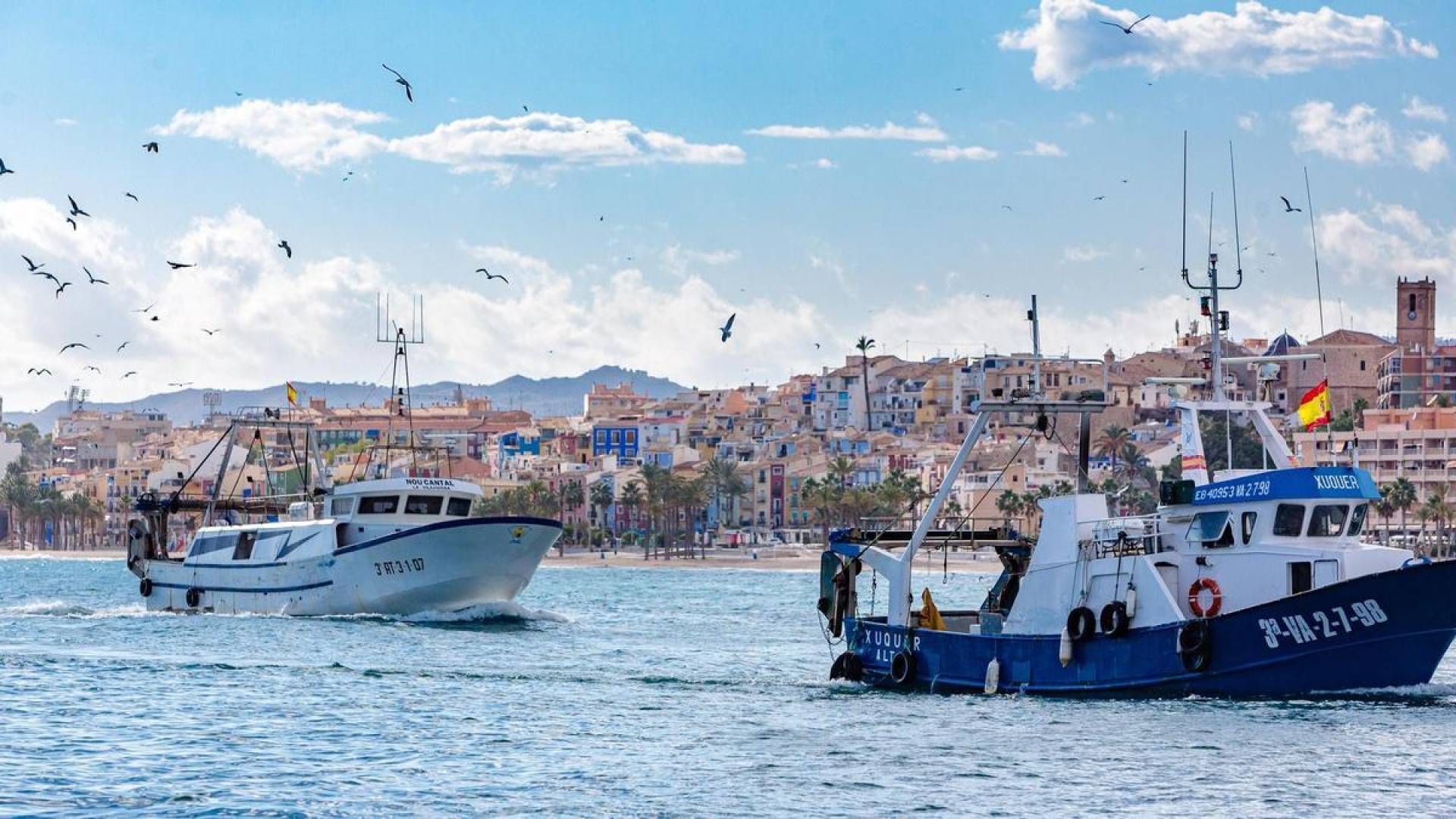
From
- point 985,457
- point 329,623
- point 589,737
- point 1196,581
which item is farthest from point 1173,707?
point 985,457

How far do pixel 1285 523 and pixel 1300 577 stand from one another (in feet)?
2.83

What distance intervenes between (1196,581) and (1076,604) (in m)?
2.05

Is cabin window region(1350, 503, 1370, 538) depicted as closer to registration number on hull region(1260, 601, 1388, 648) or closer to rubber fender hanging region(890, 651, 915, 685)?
registration number on hull region(1260, 601, 1388, 648)

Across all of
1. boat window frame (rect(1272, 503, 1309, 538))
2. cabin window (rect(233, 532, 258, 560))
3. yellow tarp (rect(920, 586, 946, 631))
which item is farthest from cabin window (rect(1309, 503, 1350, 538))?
cabin window (rect(233, 532, 258, 560))

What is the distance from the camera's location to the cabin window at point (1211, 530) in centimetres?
3641

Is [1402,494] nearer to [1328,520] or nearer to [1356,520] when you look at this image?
[1356,520]

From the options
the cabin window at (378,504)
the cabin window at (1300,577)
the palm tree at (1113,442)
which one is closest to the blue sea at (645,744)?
the cabin window at (1300,577)

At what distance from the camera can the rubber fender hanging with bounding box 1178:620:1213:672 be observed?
116ft

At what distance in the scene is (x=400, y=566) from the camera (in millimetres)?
63938

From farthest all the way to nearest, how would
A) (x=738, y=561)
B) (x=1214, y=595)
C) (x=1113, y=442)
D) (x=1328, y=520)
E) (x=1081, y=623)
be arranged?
(x=1113, y=442)
(x=738, y=561)
(x=1081, y=623)
(x=1214, y=595)
(x=1328, y=520)

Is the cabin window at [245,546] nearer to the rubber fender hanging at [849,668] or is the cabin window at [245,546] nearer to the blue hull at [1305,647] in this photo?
→ the rubber fender hanging at [849,668]

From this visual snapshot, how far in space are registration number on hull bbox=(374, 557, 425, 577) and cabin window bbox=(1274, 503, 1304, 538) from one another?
106 ft

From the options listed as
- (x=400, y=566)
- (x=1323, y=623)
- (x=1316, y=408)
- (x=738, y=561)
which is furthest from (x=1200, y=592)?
(x=738, y=561)

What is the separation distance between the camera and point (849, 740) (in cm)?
3500
